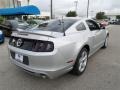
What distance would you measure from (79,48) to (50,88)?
1.14 metres

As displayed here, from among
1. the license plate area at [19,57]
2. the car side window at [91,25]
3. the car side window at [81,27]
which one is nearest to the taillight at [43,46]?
the license plate area at [19,57]

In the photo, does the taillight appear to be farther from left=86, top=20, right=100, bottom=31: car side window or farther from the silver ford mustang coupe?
left=86, top=20, right=100, bottom=31: car side window

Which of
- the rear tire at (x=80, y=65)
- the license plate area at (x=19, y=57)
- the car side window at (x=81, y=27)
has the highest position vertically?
the car side window at (x=81, y=27)

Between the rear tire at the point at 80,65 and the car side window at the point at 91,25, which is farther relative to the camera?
the car side window at the point at 91,25

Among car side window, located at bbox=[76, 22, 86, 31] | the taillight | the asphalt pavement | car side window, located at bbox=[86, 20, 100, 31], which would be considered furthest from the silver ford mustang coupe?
car side window, located at bbox=[86, 20, 100, 31]

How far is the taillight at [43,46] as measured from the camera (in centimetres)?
263

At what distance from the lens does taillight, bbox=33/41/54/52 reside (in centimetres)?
263

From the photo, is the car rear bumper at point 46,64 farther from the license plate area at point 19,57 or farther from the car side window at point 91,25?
the car side window at point 91,25

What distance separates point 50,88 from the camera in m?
3.01

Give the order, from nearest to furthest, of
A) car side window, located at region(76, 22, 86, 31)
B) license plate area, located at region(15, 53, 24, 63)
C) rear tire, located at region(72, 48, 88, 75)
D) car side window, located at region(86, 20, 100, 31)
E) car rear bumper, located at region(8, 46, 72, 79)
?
car rear bumper, located at region(8, 46, 72, 79)
license plate area, located at region(15, 53, 24, 63)
rear tire, located at region(72, 48, 88, 75)
car side window, located at region(76, 22, 86, 31)
car side window, located at region(86, 20, 100, 31)

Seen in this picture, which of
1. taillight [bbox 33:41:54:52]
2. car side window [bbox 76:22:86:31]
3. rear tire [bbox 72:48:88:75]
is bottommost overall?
rear tire [bbox 72:48:88:75]

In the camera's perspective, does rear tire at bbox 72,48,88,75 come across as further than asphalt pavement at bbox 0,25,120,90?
Yes

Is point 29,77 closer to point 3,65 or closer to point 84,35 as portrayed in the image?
point 3,65

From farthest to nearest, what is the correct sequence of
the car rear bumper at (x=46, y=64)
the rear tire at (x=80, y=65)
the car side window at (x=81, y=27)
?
1. the car side window at (x=81, y=27)
2. the rear tire at (x=80, y=65)
3. the car rear bumper at (x=46, y=64)
